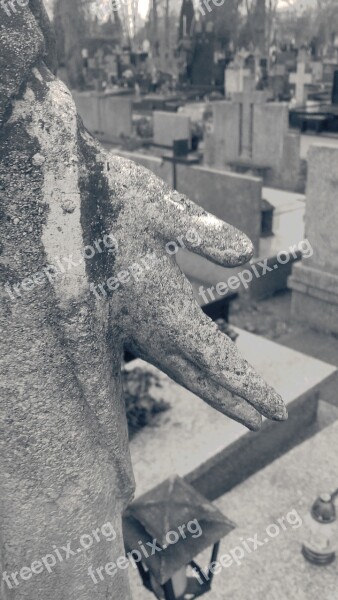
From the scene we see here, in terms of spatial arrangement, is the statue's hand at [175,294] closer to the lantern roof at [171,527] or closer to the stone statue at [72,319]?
the stone statue at [72,319]

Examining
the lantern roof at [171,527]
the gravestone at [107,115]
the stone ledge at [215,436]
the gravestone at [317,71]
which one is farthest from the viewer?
the gravestone at [317,71]

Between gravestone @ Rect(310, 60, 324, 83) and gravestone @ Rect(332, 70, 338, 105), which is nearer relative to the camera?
gravestone @ Rect(332, 70, 338, 105)

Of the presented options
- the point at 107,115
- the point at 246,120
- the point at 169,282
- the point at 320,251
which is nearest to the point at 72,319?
the point at 169,282

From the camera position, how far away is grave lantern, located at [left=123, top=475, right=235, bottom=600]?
246cm

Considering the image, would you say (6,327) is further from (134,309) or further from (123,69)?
(123,69)

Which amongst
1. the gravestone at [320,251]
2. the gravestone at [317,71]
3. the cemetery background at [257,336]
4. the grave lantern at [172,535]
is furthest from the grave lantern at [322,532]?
the gravestone at [317,71]

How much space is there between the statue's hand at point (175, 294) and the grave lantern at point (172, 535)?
117 cm

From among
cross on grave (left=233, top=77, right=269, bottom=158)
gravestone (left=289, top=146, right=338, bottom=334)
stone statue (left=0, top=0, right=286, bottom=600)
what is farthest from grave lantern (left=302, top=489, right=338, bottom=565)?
cross on grave (left=233, top=77, right=269, bottom=158)

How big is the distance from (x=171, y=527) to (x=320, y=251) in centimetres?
519

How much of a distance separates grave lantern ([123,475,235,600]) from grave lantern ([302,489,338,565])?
124 cm

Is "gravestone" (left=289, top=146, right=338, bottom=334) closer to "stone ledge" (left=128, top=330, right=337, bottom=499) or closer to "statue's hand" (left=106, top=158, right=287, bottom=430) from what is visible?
"stone ledge" (left=128, top=330, right=337, bottom=499)

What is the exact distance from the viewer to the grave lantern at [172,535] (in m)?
2.46

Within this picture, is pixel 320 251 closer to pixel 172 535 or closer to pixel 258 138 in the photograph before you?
pixel 172 535

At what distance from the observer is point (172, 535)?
96.4 inches
